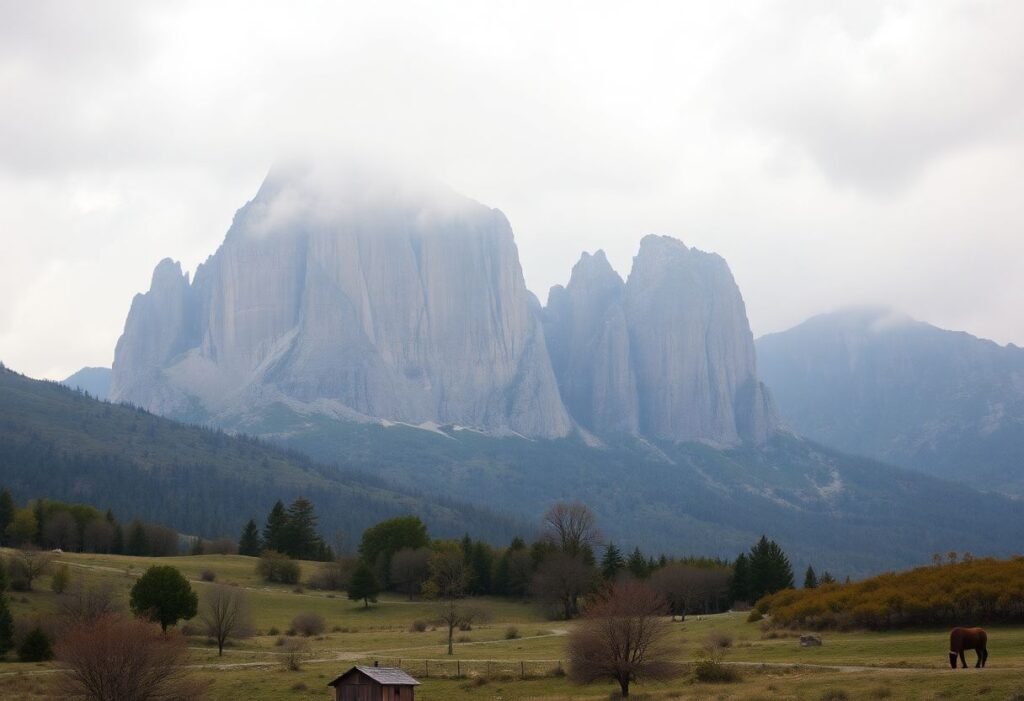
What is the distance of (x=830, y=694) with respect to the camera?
122 ft

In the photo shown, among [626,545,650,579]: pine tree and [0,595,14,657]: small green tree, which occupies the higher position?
[626,545,650,579]: pine tree

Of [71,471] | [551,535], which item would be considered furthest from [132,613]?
[71,471]

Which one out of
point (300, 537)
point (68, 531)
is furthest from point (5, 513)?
point (300, 537)

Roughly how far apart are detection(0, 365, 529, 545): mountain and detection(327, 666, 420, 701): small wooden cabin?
111m

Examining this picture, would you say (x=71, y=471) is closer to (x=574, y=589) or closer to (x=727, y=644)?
(x=574, y=589)

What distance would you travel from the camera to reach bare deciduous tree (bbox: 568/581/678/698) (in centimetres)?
4472

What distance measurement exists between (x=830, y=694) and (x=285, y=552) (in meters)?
78.6

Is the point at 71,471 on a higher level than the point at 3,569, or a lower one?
higher

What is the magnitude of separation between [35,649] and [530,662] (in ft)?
81.1

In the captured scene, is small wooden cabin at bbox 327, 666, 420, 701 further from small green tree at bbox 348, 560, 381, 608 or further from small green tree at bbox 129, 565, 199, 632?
small green tree at bbox 348, 560, 381, 608

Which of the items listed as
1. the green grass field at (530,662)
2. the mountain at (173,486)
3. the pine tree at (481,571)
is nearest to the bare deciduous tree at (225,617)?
the green grass field at (530,662)

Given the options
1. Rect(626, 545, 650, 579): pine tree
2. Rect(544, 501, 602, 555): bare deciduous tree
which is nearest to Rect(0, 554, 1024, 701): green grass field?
Rect(626, 545, 650, 579): pine tree

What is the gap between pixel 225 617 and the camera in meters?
62.7

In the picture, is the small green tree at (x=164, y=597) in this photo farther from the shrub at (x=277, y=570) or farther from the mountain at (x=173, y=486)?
the mountain at (x=173, y=486)
